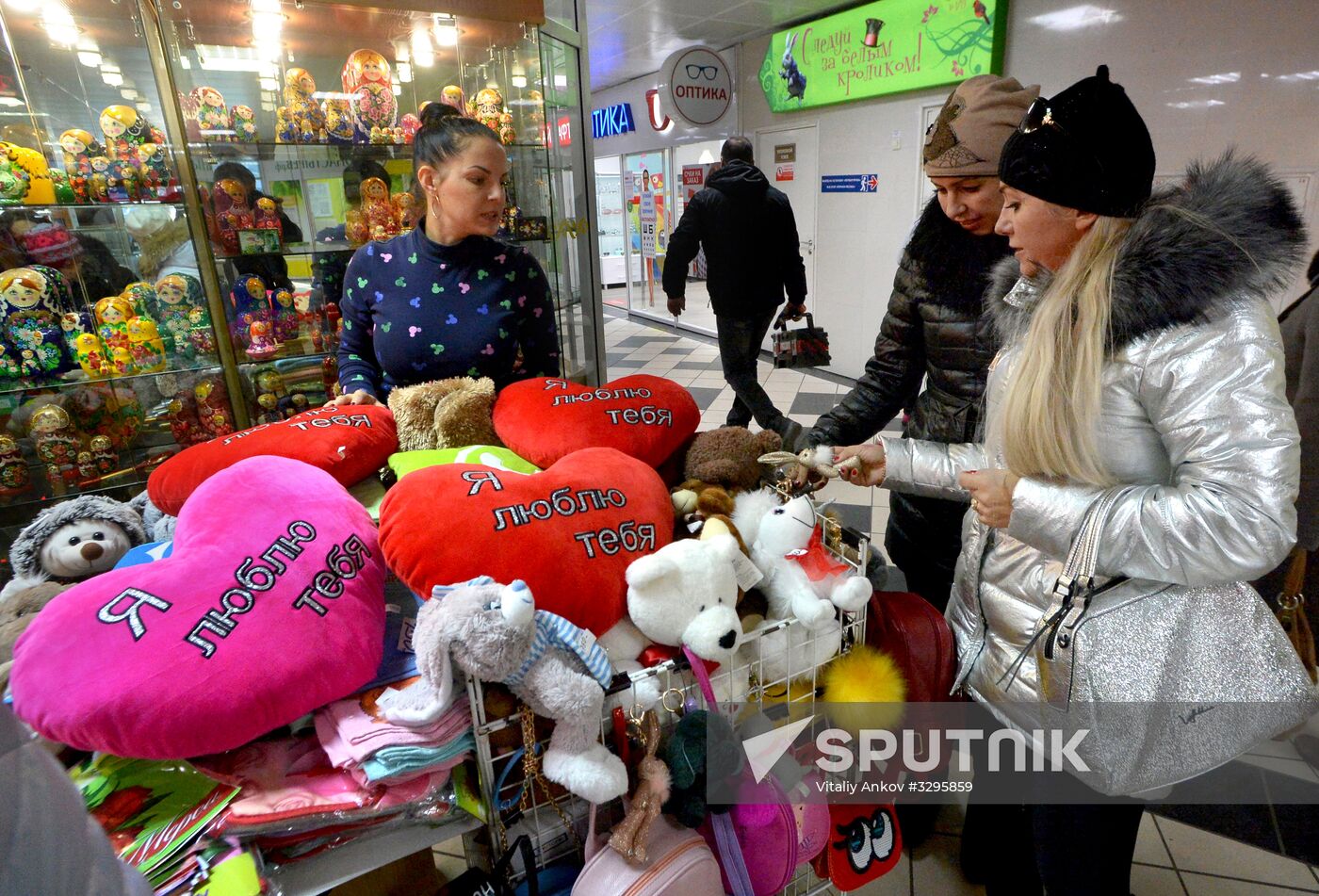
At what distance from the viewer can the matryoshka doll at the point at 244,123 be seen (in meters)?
2.24

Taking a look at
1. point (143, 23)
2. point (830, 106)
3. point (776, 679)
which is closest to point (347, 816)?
point (776, 679)

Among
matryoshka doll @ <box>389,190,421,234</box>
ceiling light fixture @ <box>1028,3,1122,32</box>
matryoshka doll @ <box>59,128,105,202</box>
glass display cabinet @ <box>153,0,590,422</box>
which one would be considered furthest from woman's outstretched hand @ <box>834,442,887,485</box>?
ceiling light fixture @ <box>1028,3,1122,32</box>

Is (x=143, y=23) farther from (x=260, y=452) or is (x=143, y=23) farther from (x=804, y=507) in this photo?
(x=804, y=507)

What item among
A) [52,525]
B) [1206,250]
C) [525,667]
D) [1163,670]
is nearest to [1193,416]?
[1206,250]

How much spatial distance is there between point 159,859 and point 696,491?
78 cm

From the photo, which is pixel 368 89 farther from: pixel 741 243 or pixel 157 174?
pixel 741 243

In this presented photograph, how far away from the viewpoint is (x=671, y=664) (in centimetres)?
88

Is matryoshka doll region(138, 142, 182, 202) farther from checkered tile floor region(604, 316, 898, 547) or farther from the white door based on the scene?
the white door

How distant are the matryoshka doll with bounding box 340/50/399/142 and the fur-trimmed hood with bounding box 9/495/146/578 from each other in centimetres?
173

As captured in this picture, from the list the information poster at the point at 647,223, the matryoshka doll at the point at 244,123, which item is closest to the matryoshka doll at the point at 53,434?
the matryoshka doll at the point at 244,123

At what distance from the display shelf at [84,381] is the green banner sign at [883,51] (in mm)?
4705

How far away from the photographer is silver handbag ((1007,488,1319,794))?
92 cm

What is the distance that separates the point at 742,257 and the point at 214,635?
3.98 meters

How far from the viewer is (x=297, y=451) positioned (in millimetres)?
1124
